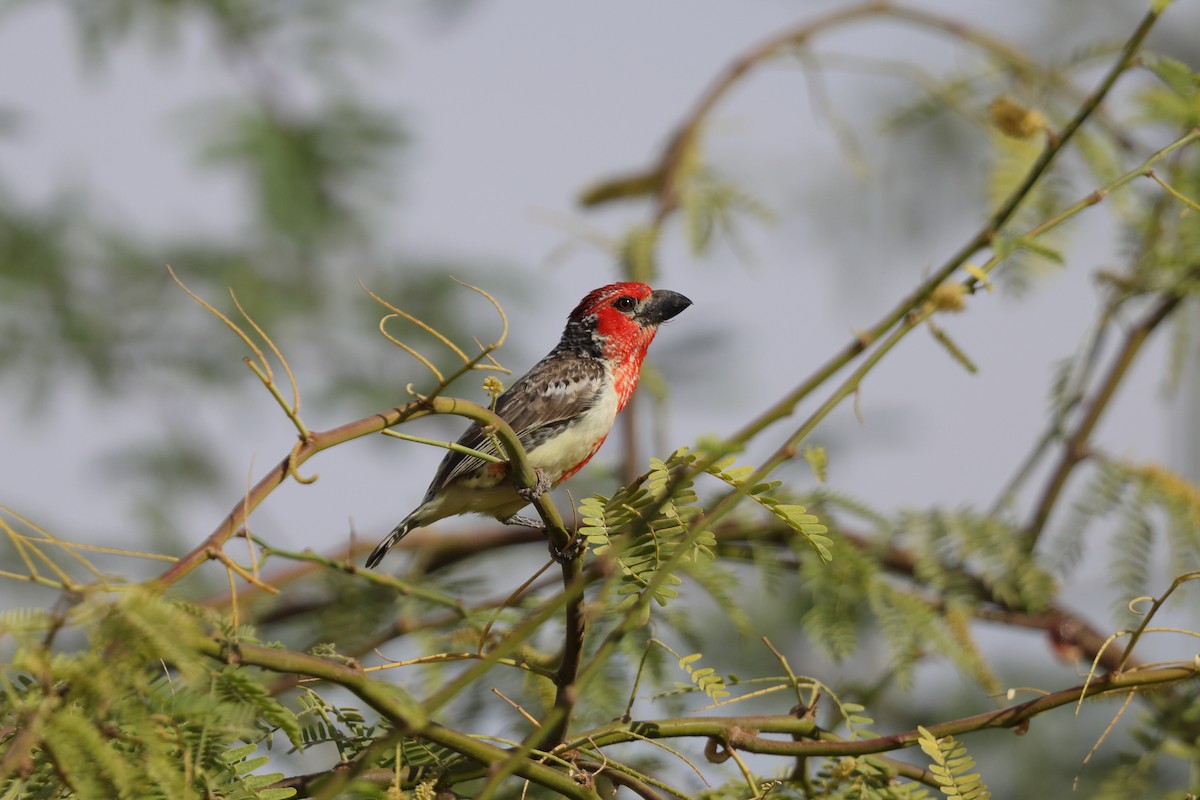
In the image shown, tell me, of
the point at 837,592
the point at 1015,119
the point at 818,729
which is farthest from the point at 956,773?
the point at 837,592

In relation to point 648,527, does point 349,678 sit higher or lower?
lower

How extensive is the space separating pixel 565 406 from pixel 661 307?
2.01 feet

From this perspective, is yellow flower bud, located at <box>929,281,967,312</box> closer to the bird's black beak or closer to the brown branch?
the brown branch

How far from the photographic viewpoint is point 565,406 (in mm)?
4430

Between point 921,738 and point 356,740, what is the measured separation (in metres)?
1.03

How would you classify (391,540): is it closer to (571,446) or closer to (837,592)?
(571,446)

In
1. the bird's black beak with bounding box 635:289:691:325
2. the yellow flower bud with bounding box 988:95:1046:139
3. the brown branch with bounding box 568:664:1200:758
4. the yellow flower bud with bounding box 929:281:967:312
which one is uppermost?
the bird's black beak with bounding box 635:289:691:325

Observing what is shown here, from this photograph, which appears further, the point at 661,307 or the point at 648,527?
the point at 661,307

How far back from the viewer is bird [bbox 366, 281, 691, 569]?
4285 millimetres

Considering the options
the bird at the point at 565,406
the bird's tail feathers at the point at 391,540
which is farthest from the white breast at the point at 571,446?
the bird's tail feathers at the point at 391,540

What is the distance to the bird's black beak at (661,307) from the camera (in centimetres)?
478

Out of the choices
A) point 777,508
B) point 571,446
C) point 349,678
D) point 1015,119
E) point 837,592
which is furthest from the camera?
point 571,446

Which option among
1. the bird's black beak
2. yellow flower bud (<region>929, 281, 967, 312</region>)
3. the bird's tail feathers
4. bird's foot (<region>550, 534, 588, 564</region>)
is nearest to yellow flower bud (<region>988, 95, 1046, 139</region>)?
yellow flower bud (<region>929, 281, 967, 312</region>)

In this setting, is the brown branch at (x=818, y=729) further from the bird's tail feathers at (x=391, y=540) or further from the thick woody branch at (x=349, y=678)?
the bird's tail feathers at (x=391, y=540)
